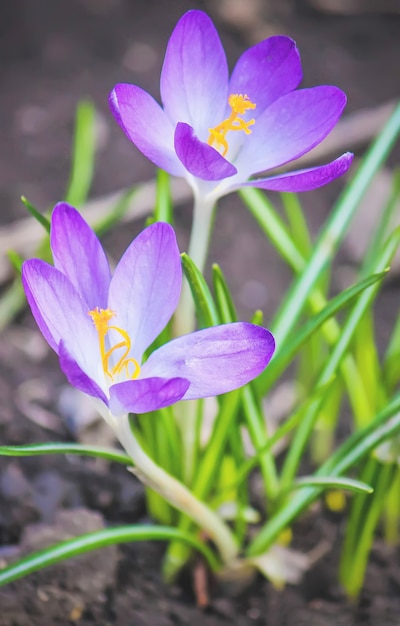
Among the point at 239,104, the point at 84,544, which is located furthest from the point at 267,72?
the point at 84,544

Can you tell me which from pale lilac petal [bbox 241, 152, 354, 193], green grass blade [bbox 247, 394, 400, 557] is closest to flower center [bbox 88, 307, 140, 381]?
pale lilac petal [bbox 241, 152, 354, 193]

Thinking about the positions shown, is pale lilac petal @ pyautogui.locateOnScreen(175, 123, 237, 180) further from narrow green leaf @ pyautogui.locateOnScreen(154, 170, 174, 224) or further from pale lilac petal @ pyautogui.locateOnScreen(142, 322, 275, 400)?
narrow green leaf @ pyautogui.locateOnScreen(154, 170, 174, 224)

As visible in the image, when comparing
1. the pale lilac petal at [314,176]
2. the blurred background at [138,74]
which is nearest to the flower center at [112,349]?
the pale lilac petal at [314,176]

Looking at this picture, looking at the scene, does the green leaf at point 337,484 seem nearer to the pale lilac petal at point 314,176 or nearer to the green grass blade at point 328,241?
the green grass blade at point 328,241

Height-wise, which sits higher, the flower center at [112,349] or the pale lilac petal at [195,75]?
the pale lilac petal at [195,75]

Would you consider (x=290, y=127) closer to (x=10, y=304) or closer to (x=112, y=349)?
(x=112, y=349)
